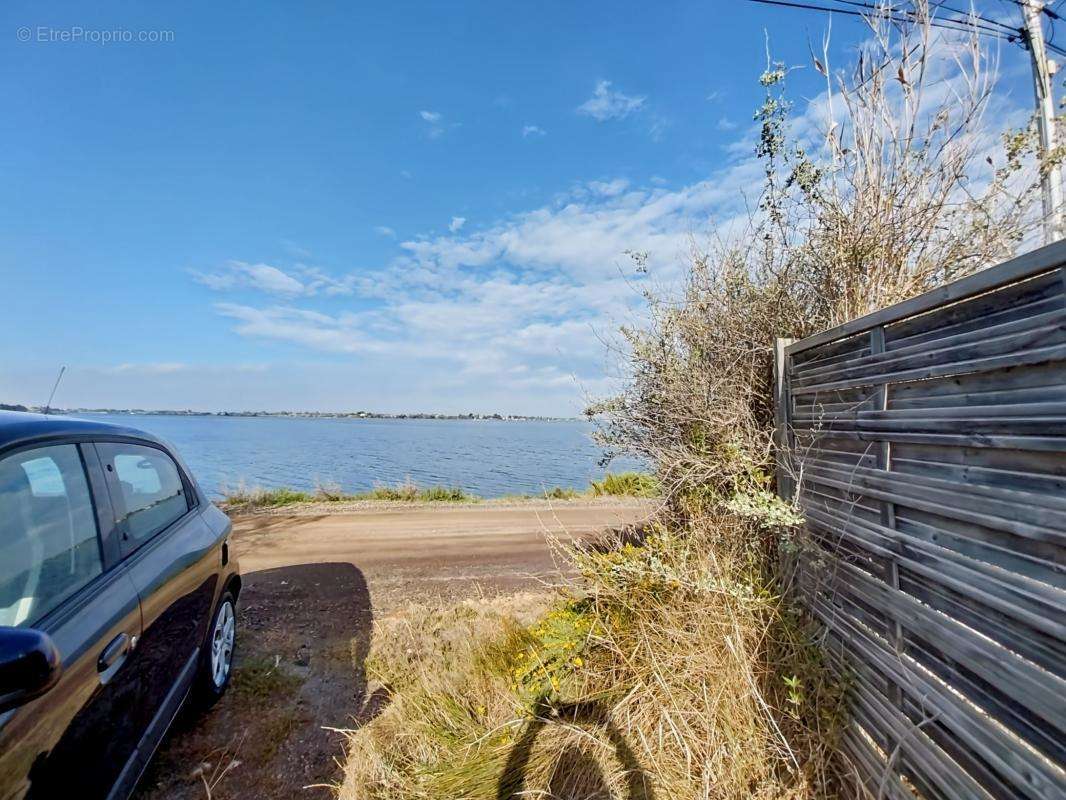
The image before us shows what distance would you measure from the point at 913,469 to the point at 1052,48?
7208mm

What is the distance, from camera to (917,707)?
1.83m

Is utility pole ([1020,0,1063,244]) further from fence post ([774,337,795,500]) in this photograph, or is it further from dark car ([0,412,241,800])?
dark car ([0,412,241,800])

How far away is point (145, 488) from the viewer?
2.94m

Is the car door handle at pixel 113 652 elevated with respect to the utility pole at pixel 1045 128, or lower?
lower

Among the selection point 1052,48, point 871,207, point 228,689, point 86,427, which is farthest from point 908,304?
point 1052,48

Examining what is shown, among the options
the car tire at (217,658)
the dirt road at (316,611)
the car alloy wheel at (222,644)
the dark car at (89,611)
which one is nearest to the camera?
the dark car at (89,611)

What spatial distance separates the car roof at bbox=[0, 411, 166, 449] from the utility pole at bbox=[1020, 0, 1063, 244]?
5308 millimetres

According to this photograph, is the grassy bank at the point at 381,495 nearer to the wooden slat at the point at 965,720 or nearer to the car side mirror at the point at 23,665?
the wooden slat at the point at 965,720

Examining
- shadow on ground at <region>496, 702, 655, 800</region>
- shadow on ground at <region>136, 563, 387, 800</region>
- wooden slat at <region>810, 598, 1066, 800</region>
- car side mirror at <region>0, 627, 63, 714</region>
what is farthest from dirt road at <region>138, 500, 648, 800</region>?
wooden slat at <region>810, 598, 1066, 800</region>

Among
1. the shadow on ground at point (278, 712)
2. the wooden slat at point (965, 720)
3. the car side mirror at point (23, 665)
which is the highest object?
the car side mirror at point (23, 665)

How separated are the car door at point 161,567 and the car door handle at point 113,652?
15 cm

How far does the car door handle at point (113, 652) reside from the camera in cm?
193

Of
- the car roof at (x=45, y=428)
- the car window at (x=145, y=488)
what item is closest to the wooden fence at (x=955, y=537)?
the car roof at (x=45, y=428)

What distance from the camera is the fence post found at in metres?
3.13
